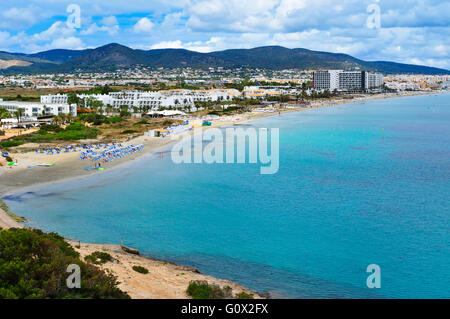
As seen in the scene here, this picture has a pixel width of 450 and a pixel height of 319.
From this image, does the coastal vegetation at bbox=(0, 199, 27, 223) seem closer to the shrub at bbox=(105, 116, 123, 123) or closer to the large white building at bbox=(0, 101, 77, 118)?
the shrub at bbox=(105, 116, 123, 123)

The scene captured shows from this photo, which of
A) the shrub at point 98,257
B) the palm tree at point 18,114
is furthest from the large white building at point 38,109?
the shrub at point 98,257

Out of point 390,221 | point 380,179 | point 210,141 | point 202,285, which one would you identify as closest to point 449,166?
point 380,179

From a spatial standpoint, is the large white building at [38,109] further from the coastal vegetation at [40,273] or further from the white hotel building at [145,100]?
the coastal vegetation at [40,273]

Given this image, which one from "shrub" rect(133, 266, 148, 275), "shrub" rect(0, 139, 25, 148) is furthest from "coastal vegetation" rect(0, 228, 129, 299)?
"shrub" rect(0, 139, 25, 148)

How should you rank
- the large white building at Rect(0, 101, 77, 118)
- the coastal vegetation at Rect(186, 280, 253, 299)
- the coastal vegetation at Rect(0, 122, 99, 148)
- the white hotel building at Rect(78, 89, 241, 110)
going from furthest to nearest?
1. the white hotel building at Rect(78, 89, 241, 110)
2. the large white building at Rect(0, 101, 77, 118)
3. the coastal vegetation at Rect(0, 122, 99, 148)
4. the coastal vegetation at Rect(186, 280, 253, 299)

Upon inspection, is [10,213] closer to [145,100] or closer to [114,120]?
[114,120]

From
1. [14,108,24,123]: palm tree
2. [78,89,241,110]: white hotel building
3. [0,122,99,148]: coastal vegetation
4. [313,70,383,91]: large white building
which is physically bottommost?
[0,122,99,148]: coastal vegetation

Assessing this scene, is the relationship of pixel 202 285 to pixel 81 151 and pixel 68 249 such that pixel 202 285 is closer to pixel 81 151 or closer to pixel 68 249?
pixel 68 249
